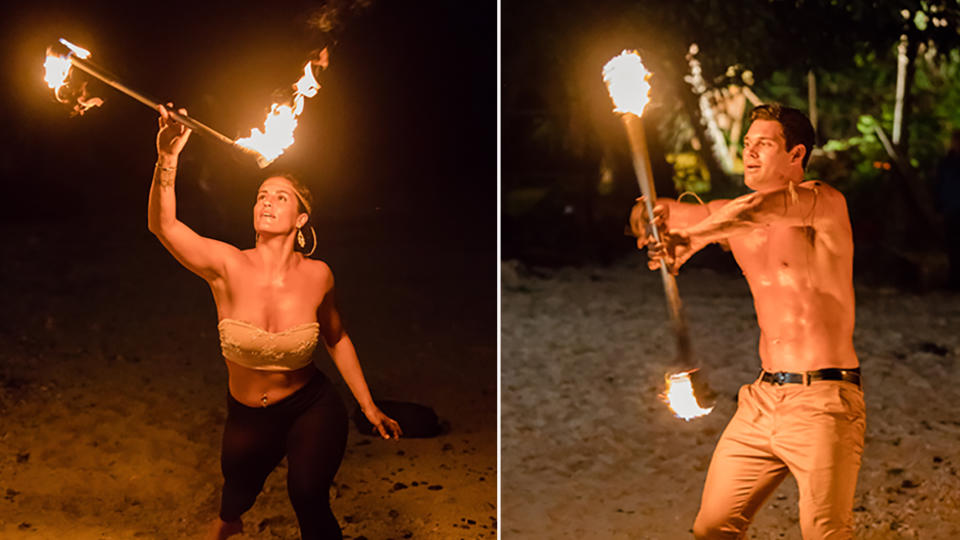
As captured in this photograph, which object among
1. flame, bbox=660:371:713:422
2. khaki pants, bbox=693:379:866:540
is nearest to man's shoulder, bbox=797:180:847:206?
khaki pants, bbox=693:379:866:540

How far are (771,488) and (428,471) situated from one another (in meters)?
2.84

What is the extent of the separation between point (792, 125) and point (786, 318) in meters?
0.76

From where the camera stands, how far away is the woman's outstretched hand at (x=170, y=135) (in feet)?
12.5

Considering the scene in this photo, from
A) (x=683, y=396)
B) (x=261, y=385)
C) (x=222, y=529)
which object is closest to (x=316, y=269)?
(x=261, y=385)

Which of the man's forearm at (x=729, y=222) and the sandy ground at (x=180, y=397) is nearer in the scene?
the man's forearm at (x=729, y=222)

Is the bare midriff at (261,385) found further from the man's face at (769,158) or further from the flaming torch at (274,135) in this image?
the man's face at (769,158)

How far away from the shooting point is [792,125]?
12.8ft

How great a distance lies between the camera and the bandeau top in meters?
4.00

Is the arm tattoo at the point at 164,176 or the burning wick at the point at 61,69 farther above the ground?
the burning wick at the point at 61,69

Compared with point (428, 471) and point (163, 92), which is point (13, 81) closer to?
point (163, 92)

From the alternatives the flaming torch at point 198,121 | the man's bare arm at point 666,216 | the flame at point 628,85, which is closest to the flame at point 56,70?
the flaming torch at point 198,121

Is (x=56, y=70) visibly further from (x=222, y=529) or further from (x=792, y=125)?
(x=792, y=125)

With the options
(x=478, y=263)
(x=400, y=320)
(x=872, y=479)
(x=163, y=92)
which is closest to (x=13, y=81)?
(x=163, y=92)

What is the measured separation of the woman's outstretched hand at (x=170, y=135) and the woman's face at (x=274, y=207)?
378mm
